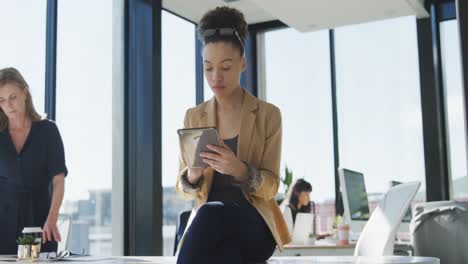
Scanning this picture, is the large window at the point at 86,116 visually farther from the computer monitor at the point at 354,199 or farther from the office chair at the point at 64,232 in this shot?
the computer monitor at the point at 354,199

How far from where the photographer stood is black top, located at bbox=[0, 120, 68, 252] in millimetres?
2457

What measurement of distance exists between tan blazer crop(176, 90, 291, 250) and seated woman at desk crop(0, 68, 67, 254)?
3.49ft

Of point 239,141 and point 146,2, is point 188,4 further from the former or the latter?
point 239,141

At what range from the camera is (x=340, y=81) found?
6879 millimetres

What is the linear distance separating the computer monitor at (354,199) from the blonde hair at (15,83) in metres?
2.24

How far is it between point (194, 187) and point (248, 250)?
0.22 metres

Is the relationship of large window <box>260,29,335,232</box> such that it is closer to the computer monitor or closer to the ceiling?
the ceiling

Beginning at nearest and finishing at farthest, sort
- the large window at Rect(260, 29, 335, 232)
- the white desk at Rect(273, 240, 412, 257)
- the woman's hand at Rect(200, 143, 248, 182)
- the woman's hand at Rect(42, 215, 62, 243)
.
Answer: the woman's hand at Rect(200, 143, 248, 182) < the woman's hand at Rect(42, 215, 62, 243) < the white desk at Rect(273, 240, 412, 257) < the large window at Rect(260, 29, 335, 232)

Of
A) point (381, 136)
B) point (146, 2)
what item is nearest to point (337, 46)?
point (381, 136)

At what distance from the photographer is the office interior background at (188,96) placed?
486 cm

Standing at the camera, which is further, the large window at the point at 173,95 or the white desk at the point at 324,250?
the large window at the point at 173,95

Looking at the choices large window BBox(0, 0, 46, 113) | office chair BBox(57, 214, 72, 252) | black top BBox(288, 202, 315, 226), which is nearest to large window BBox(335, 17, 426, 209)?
black top BBox(288, 202, 315, 226)

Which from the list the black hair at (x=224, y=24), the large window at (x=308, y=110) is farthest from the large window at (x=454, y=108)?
the black hair at (x=224, y=24)

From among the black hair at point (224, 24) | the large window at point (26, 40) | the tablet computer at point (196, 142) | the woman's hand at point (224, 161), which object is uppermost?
the large window at point (26, 40)
